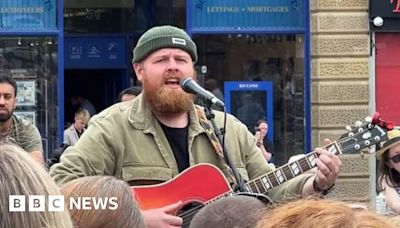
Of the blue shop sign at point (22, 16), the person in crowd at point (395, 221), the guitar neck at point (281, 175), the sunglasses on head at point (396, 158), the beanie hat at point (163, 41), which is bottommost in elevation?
the sunglasses on head at point (396, 158)

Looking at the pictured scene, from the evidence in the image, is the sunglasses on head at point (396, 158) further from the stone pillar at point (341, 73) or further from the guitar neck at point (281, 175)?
the stone pillar at point (341, 73)

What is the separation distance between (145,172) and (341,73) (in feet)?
22.8

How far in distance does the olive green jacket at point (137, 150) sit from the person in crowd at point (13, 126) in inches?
63.1

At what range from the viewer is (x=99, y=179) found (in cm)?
250

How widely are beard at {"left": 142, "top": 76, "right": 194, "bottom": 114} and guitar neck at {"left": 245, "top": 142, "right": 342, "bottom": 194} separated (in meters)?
0.44

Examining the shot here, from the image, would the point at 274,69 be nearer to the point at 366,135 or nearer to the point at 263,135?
the point at 263,135

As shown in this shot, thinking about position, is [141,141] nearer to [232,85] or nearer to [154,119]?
[154,119]

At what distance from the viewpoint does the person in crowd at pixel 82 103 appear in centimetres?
1182

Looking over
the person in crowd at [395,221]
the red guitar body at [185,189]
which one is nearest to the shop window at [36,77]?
the red guitar body at [185,189]

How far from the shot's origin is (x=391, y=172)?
5410 millimetres

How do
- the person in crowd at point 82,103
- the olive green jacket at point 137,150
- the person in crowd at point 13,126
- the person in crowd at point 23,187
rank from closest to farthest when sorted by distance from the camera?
the person in crowd at point 23,187 → the olive green jacket at point 137,150 → the person in crowd at point 13,126 → the person in crowd at point 82,103

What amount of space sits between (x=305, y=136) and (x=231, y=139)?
6750mm

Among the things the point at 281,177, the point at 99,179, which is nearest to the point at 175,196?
the point at 281,177

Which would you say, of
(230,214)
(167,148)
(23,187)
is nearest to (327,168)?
(167,148)
